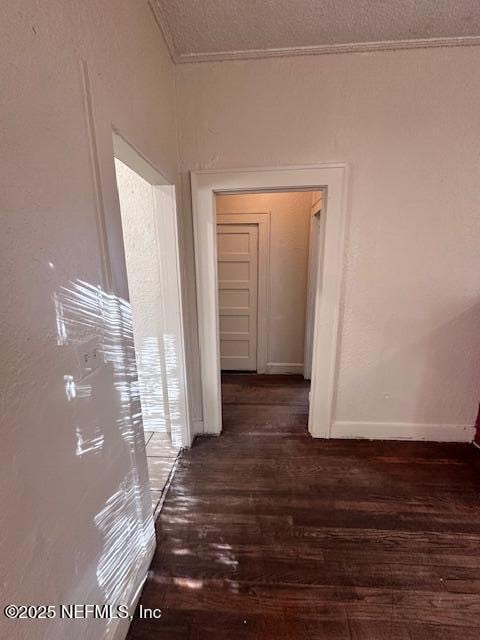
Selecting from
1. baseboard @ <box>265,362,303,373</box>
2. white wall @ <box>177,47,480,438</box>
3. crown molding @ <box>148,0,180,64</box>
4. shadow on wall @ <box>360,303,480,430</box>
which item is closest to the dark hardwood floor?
shadow on wall @ <box>360,303,480,430</box>

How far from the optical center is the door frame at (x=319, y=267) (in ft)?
5.54

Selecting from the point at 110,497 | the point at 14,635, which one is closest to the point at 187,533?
the point at 110,497

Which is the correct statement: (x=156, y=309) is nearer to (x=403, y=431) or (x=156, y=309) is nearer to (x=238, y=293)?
(x=238, y=293)

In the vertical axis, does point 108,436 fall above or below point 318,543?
above

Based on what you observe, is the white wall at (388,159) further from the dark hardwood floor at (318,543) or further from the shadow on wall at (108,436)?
the shadow on wall at (108,436)

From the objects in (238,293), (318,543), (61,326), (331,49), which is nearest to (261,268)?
(238,293)

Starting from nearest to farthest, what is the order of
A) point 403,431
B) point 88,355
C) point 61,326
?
point 61,326, point 88,355, point 403,431

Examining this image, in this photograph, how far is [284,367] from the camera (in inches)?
127

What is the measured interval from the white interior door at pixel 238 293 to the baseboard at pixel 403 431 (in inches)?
54.9

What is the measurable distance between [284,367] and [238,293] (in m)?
1.05

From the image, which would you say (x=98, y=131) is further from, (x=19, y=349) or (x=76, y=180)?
(x=19, y=349)

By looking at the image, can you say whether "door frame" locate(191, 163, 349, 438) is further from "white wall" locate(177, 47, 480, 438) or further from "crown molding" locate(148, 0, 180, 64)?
"crown molding" locate(148, 0, 180, 64)

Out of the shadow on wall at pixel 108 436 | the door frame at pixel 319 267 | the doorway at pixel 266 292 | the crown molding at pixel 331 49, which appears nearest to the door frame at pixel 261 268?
the doorway at pixel 266 292

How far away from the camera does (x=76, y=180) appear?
751mm
